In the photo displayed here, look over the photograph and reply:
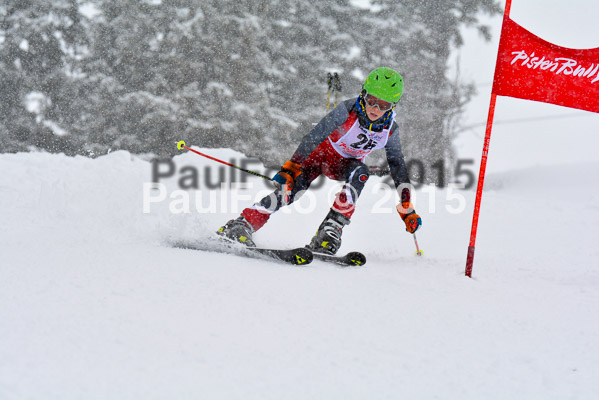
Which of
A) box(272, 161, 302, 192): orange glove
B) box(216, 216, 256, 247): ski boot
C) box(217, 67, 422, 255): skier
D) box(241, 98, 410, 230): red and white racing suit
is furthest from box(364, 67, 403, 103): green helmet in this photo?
box(216, 216, 256, 247): ski boot

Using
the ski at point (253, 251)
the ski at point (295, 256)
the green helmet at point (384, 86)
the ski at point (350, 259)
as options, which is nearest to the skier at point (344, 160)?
the green helmet at point (384, 86)

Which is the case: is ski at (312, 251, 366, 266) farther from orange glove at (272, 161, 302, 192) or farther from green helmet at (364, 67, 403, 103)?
green helmet at (364, 67, 403, 103)

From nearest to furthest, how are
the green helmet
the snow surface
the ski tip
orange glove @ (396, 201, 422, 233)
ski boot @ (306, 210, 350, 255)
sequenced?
1. the snow surface
2. the ski tip
3. the green helmet
4. ski boot @ (306, 210, 350, 255)
5. orange glove @ (396, 201, 422, 233)

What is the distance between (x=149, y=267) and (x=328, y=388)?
5.03ft

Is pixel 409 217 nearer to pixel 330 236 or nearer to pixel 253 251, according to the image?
pixel 330 236

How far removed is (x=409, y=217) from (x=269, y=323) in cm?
238

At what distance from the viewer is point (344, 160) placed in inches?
173

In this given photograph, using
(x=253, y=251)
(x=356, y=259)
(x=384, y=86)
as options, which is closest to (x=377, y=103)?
(x=384, y=86)

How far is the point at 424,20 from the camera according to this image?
20.3m

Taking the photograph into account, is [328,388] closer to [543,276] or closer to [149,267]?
[149,267]

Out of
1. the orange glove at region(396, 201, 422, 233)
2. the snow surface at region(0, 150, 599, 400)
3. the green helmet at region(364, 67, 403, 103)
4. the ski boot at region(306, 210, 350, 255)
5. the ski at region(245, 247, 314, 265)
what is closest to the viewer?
the snow surface at region(0, 150, 599, 400)

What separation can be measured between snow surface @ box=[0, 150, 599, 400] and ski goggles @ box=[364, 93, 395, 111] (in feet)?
4.21

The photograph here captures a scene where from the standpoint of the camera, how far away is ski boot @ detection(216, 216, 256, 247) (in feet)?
13.4

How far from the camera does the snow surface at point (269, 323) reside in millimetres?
1652
